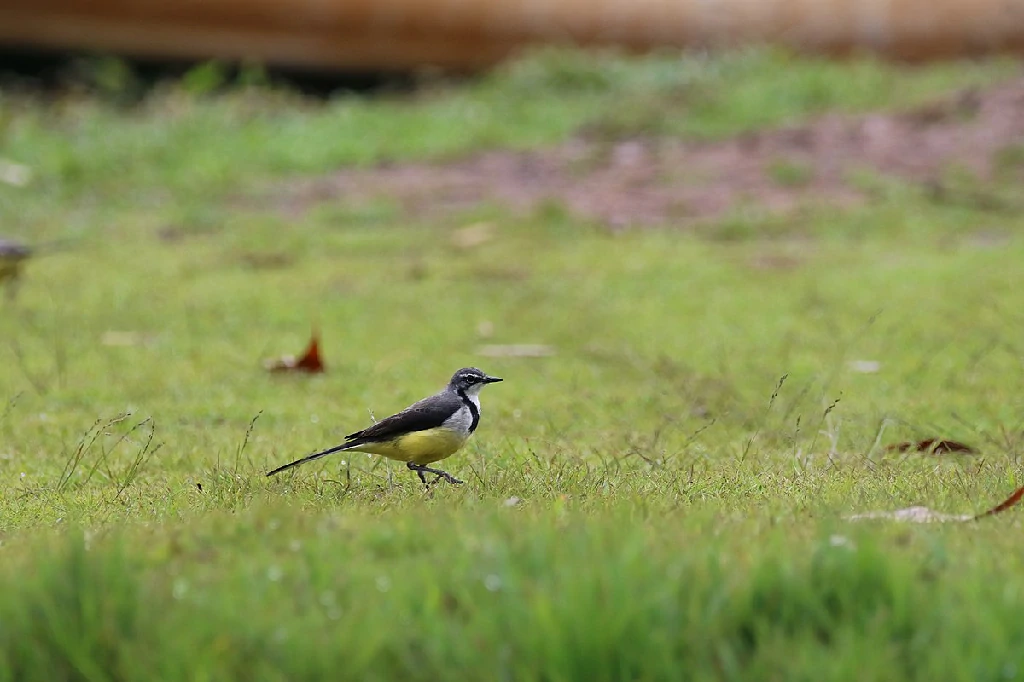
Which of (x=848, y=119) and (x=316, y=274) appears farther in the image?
(x=848, y=119)

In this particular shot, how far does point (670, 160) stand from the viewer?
15.5 meters

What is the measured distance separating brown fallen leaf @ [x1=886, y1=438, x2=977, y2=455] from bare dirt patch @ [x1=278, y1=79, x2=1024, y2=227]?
766 centimetres

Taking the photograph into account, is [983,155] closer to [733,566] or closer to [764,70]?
[764,70]

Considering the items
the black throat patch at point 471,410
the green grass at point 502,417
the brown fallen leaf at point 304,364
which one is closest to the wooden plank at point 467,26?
the green grass at point 502,417

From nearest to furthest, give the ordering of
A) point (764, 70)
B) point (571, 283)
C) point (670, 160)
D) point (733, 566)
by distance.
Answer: point (733, 566), point (571, 283), point (670, 160), point (764, 70)

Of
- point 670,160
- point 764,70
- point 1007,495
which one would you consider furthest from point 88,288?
point 764,70

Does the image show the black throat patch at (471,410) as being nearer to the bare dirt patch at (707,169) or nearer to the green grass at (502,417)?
the green grass at (502,417)

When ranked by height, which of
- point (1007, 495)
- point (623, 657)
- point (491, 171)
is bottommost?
point (491, 171)

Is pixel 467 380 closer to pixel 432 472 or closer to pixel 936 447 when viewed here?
pixel 432 472

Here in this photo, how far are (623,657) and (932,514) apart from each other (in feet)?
4.64

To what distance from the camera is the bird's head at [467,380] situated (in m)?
5.63

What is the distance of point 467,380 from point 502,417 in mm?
1516

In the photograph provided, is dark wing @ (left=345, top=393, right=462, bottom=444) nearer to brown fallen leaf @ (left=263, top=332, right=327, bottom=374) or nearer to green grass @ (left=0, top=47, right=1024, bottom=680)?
green grass @ (left=0, top=47, right=1024, bottom=680)

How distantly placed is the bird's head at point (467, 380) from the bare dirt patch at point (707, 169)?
798 cm
